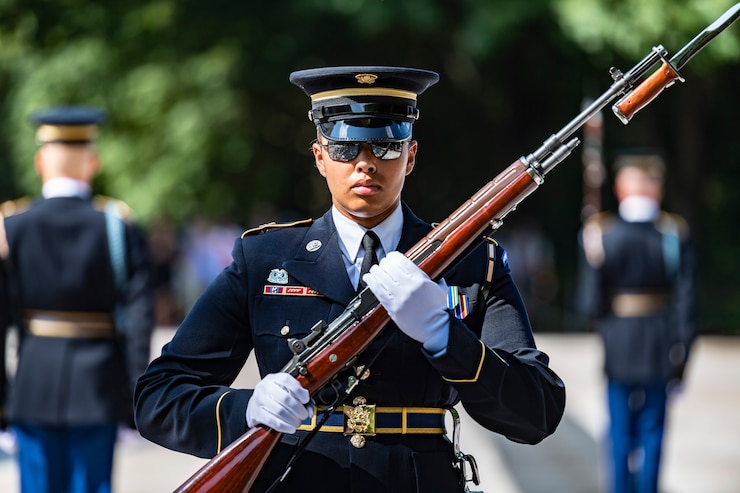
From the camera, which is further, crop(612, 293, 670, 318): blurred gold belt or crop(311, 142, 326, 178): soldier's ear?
crop(612, 293, 670, 318): blurred gold belt

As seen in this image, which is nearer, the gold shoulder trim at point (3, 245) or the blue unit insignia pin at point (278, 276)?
the blue unit insignia pin at point (278, 276)

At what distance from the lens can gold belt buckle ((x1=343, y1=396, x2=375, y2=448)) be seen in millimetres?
2883

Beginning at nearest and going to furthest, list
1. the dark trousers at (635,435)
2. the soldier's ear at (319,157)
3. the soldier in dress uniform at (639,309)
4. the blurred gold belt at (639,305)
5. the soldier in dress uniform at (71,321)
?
the soldier's ear at (319,157), the soldier in dress uniform at (71,321), the dark trousers at (635,435), the soldier in dress uniform at (639,309), the blurred gold belt at (639,305)

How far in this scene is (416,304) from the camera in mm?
2707

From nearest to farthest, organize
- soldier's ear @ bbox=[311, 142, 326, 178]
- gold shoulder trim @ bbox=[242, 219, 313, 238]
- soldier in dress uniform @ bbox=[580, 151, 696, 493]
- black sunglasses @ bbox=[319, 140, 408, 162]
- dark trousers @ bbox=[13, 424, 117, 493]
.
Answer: black sunglasses @ bbox=[319, 140, 408, 162]
soldier's ear @ bbox=[311, 142, 326, 178]
gold shoulder trim @ bbox=[242, 219, 313, 238]
dark trousers @ bbox=[13, 424, 117, 493]
soldier in dress uniform @ bbox=[580, 151, 696, 493]

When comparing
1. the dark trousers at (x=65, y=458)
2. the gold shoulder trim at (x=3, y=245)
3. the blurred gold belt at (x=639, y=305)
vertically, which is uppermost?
the blurred gold belt at (x=639, y=305)

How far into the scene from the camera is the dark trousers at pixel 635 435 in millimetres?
7328

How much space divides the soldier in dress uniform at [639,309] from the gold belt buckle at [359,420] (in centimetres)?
477

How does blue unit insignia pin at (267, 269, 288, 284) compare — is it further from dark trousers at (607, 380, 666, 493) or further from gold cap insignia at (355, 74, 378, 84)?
dark trousers at (607, 380, 666, 493)

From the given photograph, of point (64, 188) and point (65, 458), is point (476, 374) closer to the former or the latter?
point (65, 458)

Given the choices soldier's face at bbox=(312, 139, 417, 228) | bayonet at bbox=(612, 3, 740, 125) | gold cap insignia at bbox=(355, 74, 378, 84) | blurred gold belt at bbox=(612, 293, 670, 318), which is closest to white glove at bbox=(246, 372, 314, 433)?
soldier's face at bbox=(312, 139, 417, 228)

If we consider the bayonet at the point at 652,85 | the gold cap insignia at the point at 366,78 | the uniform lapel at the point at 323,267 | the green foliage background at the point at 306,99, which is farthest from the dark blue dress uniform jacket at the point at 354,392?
the green foliage background at the point at 306,99

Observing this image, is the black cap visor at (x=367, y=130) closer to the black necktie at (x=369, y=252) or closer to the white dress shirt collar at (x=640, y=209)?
the black necktie at (x=369, y=252)

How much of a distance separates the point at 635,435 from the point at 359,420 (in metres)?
4.90
